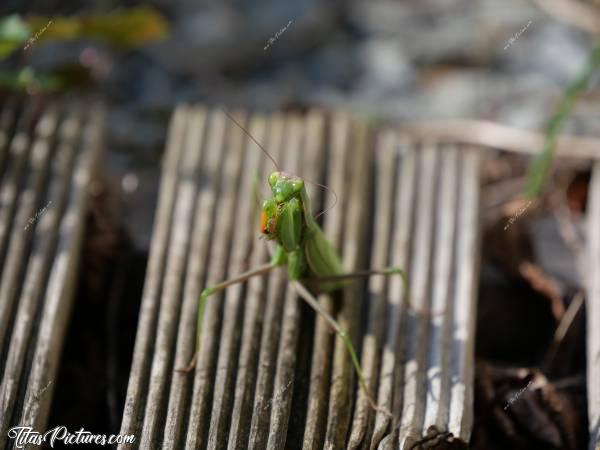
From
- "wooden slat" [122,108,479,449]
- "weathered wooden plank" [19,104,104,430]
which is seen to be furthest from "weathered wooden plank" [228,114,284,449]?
"weathered wooden plank" [19,104,104,430]

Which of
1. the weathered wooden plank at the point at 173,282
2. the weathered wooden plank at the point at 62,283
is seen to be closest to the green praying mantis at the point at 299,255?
the weathered wooden plank at the point at 173,282

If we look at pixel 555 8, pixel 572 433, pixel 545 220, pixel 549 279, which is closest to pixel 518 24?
pixel 555 8

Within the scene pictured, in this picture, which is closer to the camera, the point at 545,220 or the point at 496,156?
the point at 545,220

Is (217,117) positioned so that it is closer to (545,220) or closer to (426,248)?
(426,248)

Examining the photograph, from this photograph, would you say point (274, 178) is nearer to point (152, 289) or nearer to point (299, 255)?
point (299, 255)

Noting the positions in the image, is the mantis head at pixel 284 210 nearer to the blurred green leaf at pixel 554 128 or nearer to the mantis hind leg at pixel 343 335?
the mantis hind leg at pixel 343 335

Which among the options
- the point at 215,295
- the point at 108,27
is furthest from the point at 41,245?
the point at 108,27

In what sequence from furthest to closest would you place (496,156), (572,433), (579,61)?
(579,61), (496,156), (572,433)
